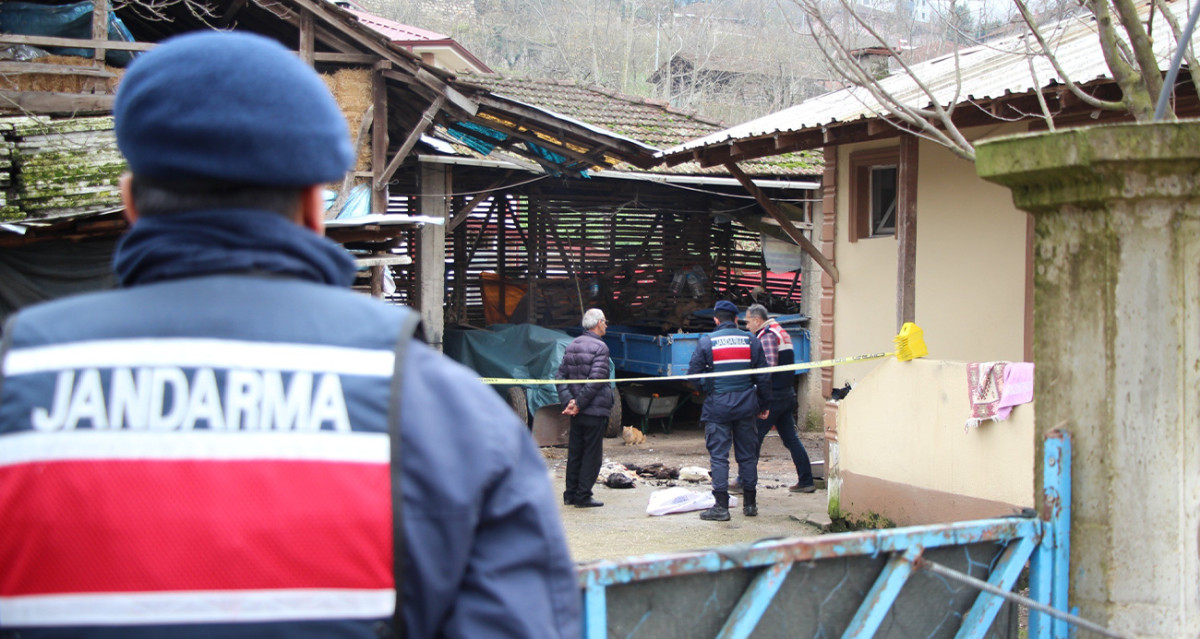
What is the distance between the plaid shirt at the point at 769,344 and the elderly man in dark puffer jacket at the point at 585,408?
5.13ft

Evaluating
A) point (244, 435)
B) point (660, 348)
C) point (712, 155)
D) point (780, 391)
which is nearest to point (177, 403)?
point (244, 435)

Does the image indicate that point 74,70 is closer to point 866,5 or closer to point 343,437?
point 866,5

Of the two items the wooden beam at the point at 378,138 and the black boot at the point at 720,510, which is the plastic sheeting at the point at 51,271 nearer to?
the wooden beam at the point at 378,138

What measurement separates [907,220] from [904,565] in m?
6.48

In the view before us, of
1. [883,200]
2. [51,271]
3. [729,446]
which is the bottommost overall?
[729,446]

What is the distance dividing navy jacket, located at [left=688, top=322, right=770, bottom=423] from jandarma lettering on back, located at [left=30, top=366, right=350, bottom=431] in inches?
296

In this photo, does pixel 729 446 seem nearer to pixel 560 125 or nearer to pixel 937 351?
pixel 937 351

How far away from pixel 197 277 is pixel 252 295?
0.08 metres

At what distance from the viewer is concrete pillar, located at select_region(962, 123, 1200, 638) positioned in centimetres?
279

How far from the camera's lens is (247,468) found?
1195mm

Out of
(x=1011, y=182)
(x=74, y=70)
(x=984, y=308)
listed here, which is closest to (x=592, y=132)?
(x=984, y=308)

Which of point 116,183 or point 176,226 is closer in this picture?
point 176,226

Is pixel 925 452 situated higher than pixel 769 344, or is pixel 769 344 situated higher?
pixel 769 344

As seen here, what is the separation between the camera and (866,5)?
27.4ft
